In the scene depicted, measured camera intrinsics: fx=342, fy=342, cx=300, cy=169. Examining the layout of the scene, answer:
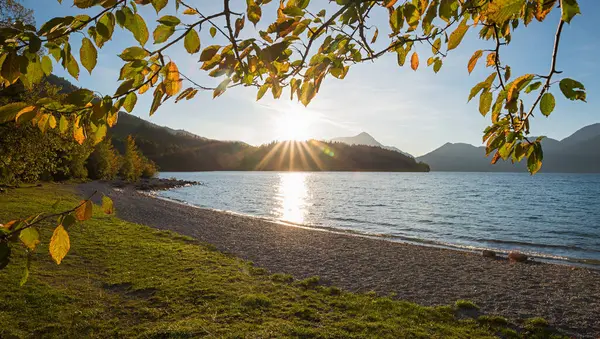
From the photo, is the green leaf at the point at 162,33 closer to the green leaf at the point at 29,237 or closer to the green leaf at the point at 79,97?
the green leaf at the point at 79,97

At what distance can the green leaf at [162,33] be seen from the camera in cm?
153

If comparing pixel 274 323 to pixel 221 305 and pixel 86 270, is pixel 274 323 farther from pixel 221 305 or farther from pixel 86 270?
pixel 86 270

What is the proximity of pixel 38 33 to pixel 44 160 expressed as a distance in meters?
21.9

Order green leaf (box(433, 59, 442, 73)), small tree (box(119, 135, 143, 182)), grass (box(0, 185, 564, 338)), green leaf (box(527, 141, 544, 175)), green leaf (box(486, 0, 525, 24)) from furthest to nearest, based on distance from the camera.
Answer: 1. small tree (box(119, 135, 143, 182))
2. grass (box(0, 185, 564, 338))
3. green leaf (box(433, 59, 442, 73))
4. green leaf (box(527, 141, 544, 175))
5. green leaf (box(486, 0, 525, 24))

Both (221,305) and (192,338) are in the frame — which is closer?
(192,338)

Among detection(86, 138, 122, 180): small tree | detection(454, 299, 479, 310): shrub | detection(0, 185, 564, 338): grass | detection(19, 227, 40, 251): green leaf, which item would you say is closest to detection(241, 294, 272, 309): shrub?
detection(0, 185, 564, 338): grass

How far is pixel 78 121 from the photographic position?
1661 mm

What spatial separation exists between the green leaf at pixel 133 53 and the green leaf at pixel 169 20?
151mm

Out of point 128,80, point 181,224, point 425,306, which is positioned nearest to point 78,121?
point 128,80

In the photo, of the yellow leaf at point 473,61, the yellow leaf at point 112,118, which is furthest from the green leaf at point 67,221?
the yellow leaf at point 473,61

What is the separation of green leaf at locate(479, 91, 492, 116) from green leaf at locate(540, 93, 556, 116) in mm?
290

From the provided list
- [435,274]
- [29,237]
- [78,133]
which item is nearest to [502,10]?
[78,133]

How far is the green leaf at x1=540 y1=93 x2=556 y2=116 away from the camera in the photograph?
1651 mm

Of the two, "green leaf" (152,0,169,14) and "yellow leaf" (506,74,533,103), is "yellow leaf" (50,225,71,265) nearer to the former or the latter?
"green leaf" (152,0,169,14)
